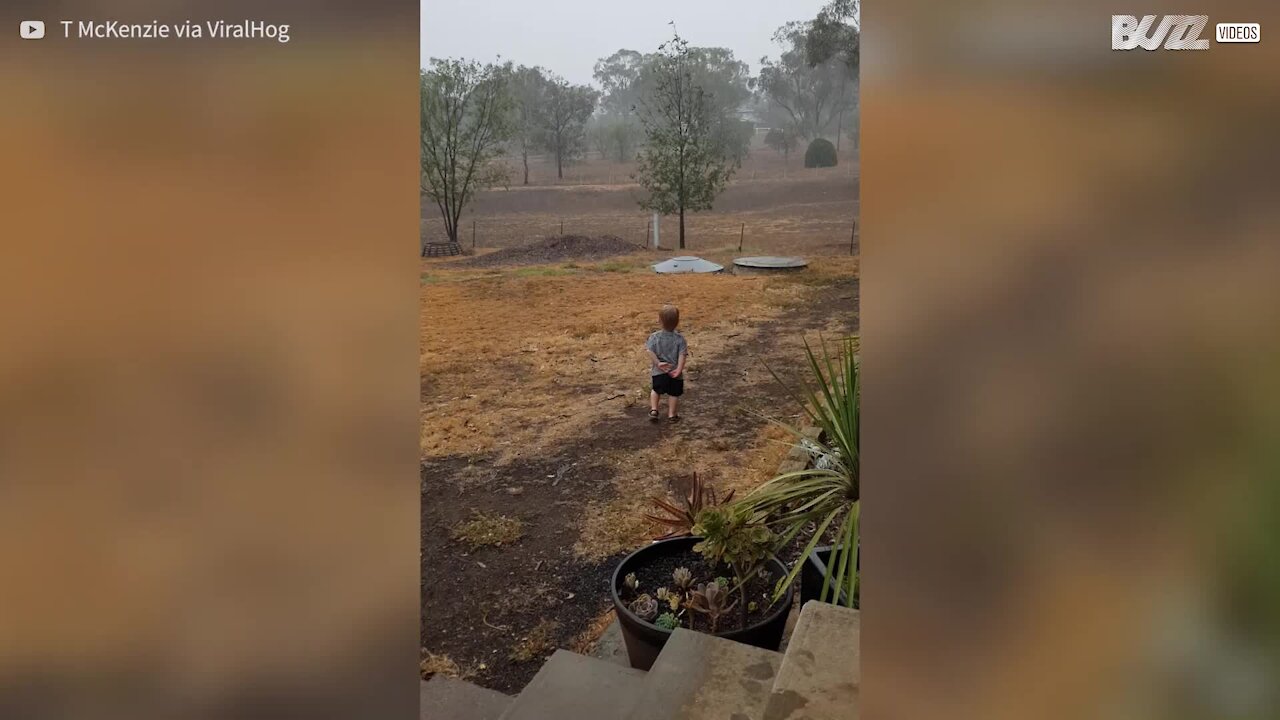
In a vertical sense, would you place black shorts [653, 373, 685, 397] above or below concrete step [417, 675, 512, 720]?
above

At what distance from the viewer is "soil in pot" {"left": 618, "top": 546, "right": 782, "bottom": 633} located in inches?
74.9

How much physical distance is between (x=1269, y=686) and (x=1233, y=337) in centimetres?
30

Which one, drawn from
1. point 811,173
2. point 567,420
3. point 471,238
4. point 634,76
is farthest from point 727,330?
point 634,76

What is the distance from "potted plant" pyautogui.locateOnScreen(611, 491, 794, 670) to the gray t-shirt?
1.87m

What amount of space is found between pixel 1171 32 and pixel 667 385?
3.45m

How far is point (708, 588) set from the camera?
73.6 inches

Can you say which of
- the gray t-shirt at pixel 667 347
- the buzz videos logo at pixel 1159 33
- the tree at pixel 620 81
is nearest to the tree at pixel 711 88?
the tree at pixel 620 81

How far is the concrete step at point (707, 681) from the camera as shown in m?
1.23

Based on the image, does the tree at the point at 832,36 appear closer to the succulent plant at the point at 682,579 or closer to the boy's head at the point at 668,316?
the boy's head at the point at 668,316

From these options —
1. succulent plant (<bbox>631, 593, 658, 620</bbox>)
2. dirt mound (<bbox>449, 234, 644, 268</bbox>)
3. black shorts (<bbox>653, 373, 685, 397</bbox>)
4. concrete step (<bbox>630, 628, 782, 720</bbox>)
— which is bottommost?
succulent plant (<bbox>631, 593, 658, 620</bbox>)

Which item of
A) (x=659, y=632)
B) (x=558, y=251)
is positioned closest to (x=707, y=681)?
(x=659, y=632)

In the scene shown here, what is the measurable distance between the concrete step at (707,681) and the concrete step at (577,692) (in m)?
0.12

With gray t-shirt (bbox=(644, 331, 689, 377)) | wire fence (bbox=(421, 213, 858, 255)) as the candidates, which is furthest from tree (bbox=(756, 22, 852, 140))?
gray t-shirt (bbox=(644, 331, 689, 377))

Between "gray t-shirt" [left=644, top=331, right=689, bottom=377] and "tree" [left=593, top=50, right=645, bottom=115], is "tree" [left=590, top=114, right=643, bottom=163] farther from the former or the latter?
"gray t-shirt" [left=644, top=331, right=689, bottom=377]
